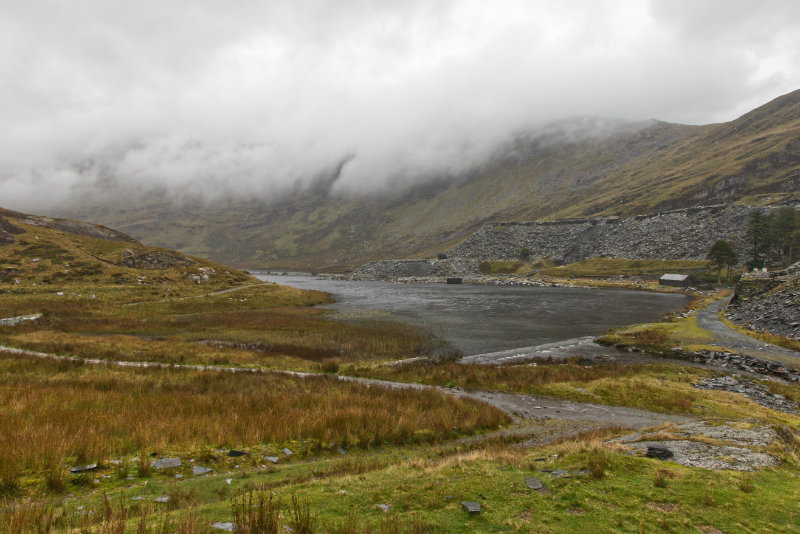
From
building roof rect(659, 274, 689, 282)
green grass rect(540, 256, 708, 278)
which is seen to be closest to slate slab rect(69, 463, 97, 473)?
building roof rect(659, 274, 689, 282)

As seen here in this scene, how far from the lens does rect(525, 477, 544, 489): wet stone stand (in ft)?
27.6

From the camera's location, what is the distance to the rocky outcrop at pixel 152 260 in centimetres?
9788

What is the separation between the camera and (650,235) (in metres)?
156

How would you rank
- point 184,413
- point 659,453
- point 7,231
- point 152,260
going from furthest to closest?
point 152,260
point 7,231
point 184,413
point 659,453

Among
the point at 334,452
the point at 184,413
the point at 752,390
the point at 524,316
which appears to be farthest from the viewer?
the point at 524,316

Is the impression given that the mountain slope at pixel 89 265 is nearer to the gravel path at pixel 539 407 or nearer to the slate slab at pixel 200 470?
the gravel path at pixel 539 407

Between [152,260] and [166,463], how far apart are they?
367 ft

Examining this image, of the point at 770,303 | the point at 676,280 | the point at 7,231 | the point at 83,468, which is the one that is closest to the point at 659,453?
the point at 83,468

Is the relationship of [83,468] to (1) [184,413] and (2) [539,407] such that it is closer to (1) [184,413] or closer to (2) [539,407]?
(1) [184,413]

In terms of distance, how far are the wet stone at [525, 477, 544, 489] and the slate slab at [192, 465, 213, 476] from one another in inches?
342

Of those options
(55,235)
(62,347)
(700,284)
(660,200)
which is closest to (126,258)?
(55,235)

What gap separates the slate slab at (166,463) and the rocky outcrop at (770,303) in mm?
56984

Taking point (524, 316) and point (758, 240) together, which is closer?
point (524, 316)

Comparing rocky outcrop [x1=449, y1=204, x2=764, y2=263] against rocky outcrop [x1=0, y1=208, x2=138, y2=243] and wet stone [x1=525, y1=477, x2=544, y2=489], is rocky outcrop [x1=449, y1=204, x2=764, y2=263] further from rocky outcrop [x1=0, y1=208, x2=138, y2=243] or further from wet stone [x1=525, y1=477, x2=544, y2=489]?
rocky outcrop [x1=0, y1=208, x2=138, y2=243]
